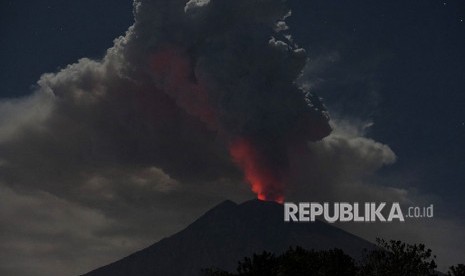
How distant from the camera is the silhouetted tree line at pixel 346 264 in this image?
69.8 metres

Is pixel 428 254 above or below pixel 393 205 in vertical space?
below

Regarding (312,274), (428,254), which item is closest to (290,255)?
(312,274)

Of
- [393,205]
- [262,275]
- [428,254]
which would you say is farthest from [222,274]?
[428,254]

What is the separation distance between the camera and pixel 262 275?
83312mm

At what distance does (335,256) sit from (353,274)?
2.77m

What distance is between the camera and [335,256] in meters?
80.0

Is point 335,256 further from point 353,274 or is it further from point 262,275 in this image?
point 262,275

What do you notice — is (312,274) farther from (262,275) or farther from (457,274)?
(457,274)

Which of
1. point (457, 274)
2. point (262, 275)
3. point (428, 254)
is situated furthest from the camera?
point (262, 275)

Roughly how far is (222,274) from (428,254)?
2845 centimetres

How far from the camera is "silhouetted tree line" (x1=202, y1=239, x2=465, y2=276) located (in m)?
69.8

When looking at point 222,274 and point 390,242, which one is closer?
point 390,242

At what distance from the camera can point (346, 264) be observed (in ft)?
261

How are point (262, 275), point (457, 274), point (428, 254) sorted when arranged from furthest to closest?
point (262, 275)
point (457, 274)
point (428, 254)
